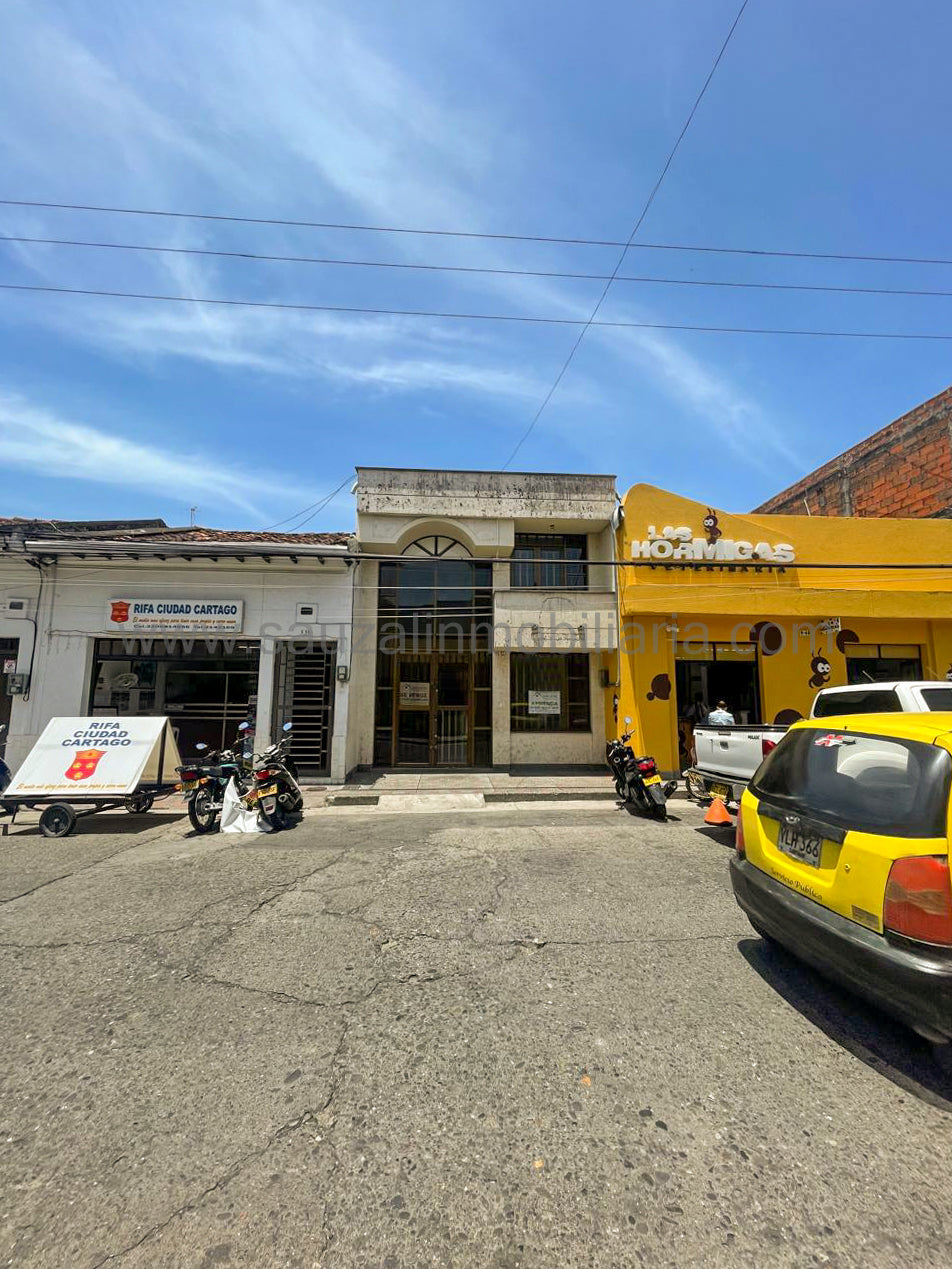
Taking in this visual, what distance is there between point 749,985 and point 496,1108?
1943 mm

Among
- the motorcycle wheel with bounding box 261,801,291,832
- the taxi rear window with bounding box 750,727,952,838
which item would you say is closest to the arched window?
the motorcycle wheel with bounding box 261,801,291,832

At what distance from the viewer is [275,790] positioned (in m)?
7.95

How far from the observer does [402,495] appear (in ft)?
44.7

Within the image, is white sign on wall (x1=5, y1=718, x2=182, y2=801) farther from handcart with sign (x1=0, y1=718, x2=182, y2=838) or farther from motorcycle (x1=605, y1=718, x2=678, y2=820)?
motorcycle (x1=605, y1=718, x2=678, y2=820)

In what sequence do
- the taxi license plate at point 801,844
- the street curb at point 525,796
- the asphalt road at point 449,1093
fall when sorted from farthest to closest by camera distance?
the street curb at point 525,796
the taxi license plate at point 801,844
the asphalt road at point 449,1093

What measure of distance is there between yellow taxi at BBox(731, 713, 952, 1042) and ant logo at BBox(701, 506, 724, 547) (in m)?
10.0

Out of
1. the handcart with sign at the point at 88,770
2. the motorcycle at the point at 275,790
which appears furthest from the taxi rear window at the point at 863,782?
the handcart with sign at the point at 88,770

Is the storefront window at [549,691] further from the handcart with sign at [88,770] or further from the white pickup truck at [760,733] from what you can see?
the handcart with sign at [88,770]

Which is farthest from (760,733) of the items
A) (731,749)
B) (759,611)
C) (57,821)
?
(57,821)

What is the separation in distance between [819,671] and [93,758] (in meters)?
15.1

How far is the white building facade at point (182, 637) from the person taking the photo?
12133 millimetres

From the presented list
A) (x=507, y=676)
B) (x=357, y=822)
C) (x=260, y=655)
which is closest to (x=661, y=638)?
(x=507, y=676)

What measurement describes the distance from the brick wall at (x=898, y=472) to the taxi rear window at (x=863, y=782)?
14940 mm

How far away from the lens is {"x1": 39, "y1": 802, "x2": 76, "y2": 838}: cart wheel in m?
7.86
